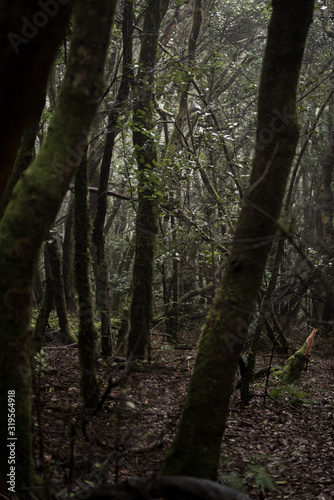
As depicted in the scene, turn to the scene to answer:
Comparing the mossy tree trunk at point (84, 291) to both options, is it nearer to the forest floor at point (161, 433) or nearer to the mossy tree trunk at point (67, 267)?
the forest floor at point (161, 433)

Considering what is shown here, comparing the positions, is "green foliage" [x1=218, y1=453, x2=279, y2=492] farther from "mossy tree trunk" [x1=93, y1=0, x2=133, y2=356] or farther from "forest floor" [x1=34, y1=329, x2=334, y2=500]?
"mossy tree trunk" [x1=93, y1=0, x2=133, y2=356]

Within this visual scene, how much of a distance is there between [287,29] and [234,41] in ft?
50.1

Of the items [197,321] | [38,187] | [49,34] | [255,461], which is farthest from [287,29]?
[197,321]

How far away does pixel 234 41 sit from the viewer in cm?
1777

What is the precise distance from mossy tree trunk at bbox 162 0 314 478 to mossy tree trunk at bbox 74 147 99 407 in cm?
190

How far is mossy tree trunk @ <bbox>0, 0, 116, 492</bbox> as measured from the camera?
2898 mm

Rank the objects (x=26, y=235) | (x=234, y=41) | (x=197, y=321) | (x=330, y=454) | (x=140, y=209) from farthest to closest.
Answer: (x=234, y=41), (x=197, y=321), (x=140, y=209), (x=330, y=454), (x=26, y=235)

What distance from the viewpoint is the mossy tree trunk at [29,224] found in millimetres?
2898

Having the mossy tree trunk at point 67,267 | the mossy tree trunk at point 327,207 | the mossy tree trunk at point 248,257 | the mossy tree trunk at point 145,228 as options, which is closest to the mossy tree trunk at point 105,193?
the mossy tree trunk at point 145,228

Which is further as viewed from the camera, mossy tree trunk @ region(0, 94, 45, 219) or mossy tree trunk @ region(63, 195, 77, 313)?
mossy tree trunk @ region(63, 195, 77, 313)

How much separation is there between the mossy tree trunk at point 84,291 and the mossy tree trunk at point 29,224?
7.03ft

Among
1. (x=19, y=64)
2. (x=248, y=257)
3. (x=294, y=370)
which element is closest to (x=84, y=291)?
(x=248, y=257)

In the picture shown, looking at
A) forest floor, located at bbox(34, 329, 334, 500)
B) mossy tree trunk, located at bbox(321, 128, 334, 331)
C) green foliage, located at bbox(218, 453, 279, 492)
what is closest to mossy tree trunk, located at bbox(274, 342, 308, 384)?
forest floor, located at bbox(34, 329, 334, 500)

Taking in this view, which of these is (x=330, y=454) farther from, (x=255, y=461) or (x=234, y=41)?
(x=234, y=41)
